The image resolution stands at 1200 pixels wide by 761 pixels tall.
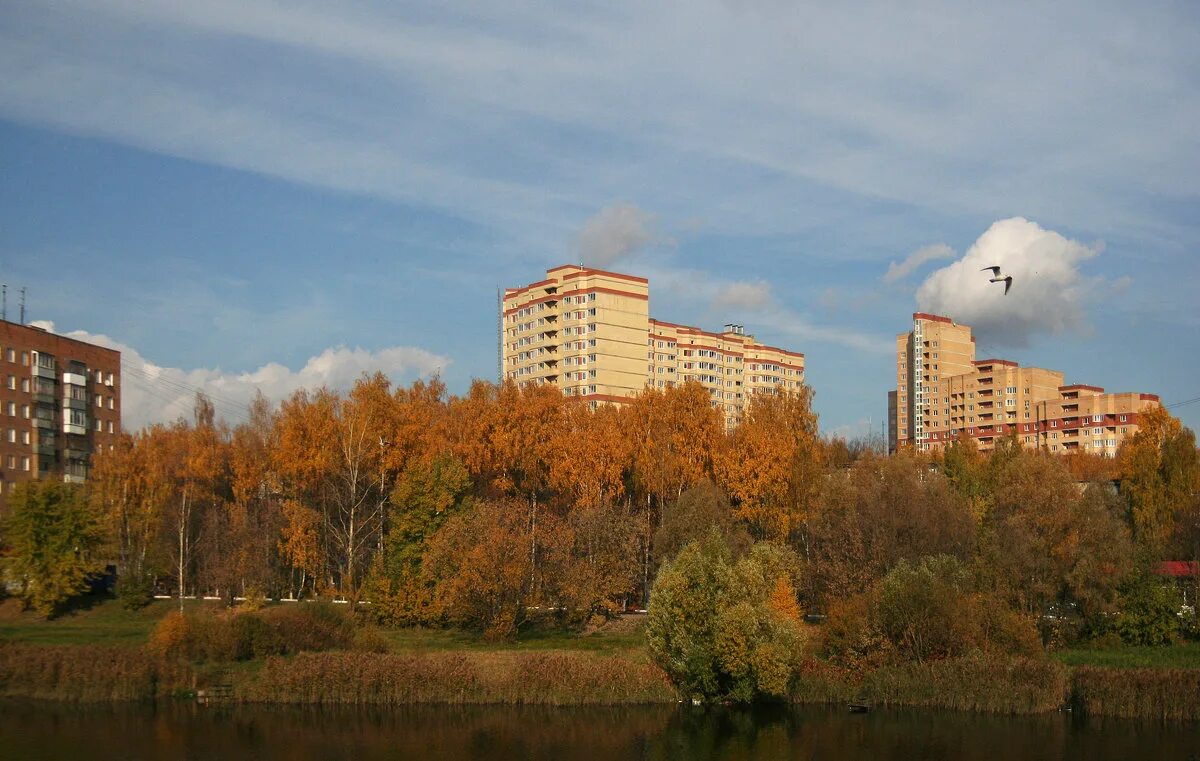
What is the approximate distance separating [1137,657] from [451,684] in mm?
29599

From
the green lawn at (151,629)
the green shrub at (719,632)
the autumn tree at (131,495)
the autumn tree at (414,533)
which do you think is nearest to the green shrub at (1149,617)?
the green shrub at (719,632)

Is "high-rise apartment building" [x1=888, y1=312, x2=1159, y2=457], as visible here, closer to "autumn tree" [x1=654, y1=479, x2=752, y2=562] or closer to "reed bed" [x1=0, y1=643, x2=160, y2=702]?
"autumn tree" [x1=654, y1=479, x2=752, y2=562]

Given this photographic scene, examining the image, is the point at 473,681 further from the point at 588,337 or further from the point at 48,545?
the point at 588,337

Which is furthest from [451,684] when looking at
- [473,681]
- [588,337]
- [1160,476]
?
[588,337]

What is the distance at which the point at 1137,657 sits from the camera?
166 feet

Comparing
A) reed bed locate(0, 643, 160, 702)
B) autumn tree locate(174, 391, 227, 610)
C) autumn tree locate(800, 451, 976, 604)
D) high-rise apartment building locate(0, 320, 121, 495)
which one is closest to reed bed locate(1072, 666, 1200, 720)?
autumn tree locate(800, 451, 976, 604)

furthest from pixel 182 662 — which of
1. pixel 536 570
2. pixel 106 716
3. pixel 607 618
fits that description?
pixel 607 618

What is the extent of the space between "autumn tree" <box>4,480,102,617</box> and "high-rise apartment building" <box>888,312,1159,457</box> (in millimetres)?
114296

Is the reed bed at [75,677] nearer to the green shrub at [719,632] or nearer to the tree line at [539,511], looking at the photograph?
the tree line at [539,511]

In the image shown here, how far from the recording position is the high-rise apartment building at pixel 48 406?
89.5 meters

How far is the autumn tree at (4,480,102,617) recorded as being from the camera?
62.2 m

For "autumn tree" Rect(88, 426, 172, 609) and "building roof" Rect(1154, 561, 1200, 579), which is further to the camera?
"autumn tree" Rect(88, 426, 172, 609)

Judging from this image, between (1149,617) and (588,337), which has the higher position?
(588,337)

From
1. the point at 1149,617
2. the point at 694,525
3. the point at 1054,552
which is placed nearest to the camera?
the point at 1149,617
